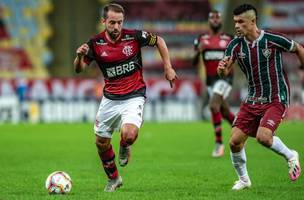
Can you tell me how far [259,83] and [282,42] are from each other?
602mm

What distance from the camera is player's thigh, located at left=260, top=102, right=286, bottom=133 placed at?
33.3 ft

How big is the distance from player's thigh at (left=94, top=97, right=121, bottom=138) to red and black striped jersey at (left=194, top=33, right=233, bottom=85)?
6.07m

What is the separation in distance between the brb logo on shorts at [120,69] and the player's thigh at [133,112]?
1.21 feet

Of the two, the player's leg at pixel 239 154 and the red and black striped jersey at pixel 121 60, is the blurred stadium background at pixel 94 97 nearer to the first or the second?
the player's leg at pixel 239 154

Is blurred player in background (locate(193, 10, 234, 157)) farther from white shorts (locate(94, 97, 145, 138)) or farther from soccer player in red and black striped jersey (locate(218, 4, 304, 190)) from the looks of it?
white shorts (locate(94, 97, 145, 138))

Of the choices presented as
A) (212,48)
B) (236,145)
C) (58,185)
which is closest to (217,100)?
(212,48)

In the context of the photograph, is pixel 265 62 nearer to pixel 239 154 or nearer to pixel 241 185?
pixel 239 154

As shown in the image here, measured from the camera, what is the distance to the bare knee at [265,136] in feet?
33.0

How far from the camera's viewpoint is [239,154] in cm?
1051

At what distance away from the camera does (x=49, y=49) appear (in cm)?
3628

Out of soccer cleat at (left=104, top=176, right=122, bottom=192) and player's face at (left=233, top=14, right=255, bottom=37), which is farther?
soccer cleat at (left=104, top=176, right=122, bottom=192)

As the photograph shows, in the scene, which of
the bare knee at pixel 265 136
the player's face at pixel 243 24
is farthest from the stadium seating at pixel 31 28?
the bare knee at pixel 265 136

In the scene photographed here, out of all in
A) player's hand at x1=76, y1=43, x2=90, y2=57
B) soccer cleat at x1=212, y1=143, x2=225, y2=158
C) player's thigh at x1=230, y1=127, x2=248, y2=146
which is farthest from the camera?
soccer cleat at x1=212, y1=143, x2=225, y2=158

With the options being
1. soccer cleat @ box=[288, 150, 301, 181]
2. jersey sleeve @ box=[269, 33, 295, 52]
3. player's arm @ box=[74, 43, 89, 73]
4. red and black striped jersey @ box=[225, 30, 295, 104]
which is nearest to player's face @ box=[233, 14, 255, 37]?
red and black striped jersey @ box=[225, 30, 295, 104]
